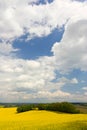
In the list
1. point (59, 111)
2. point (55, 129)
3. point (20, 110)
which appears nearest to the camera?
point (55, 129)

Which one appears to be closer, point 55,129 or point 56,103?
point 55,129

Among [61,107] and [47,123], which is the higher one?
[61,107]

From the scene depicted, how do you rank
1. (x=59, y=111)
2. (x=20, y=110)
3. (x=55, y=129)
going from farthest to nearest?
1. (x=20, y=110)
2. (x=59, y=111)
3. (x=55, y=129)

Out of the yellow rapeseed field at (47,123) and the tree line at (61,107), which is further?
the tree line at (61,107)

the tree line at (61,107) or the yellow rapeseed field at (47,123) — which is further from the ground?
the tree line at (61,107)

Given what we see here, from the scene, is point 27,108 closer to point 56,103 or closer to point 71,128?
point 56,103

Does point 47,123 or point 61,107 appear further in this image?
point 61,107

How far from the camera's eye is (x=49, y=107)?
241 ft

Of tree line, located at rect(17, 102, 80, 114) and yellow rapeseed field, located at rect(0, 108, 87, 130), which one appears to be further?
tree line, located at rect(17, 102, 80, 114)

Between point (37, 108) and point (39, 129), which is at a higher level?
→ point (37, 108)

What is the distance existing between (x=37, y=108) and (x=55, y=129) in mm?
45986

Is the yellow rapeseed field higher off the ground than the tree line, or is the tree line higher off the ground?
the tree line

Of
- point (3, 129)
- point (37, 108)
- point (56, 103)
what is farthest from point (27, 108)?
point (3, 129)

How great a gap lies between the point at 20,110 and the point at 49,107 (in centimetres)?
743
